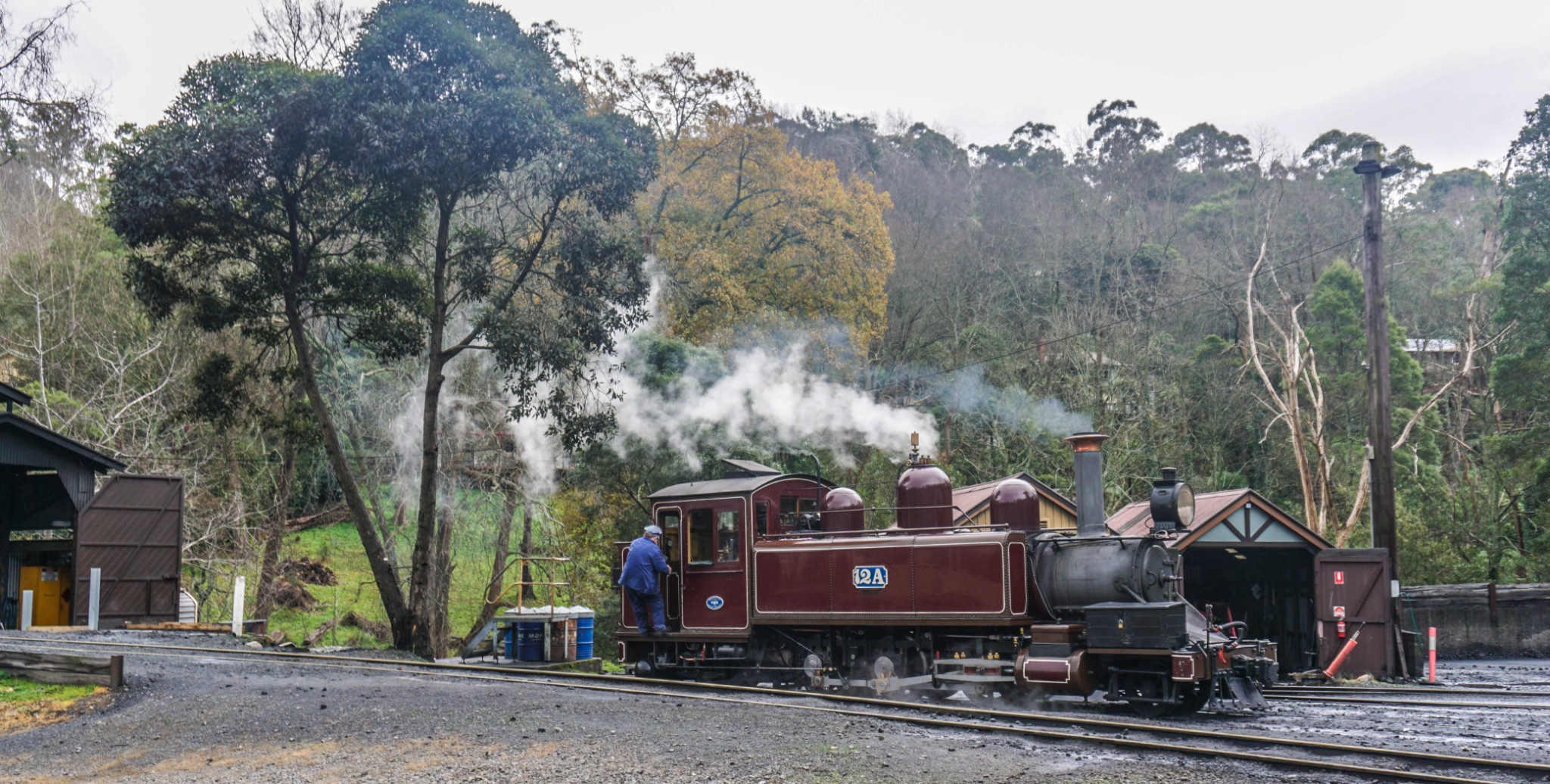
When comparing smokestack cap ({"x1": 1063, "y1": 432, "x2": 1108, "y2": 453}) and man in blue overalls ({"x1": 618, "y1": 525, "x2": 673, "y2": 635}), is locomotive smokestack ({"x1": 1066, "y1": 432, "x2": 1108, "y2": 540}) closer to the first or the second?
smokestack cap ({"x1": 1063, "y1": 432, "x2": 1108, "y2": 453})

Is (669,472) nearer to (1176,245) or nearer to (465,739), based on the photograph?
(465,739)

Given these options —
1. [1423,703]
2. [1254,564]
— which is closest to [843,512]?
[1423,703]

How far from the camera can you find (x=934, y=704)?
36.0 feet

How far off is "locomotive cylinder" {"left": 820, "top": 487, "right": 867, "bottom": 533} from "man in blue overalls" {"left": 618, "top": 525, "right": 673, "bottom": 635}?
2053mm

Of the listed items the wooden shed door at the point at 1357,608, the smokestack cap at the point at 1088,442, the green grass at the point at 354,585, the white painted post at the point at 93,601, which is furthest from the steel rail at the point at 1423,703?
the white painted post at the point at 93,601

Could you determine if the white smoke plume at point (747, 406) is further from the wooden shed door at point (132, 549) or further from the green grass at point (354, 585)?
the wooden shed door at point (132, 549)

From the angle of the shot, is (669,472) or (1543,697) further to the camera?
(669,472)

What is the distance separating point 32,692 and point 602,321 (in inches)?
423

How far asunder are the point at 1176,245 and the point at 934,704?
107ft

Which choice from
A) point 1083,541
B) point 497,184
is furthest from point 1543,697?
point 497,184

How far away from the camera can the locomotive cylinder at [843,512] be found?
46.4ft

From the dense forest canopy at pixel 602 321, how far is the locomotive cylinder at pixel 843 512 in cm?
471

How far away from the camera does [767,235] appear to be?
94.5 ft

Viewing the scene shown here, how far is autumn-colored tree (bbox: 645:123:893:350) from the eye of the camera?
26.6m
